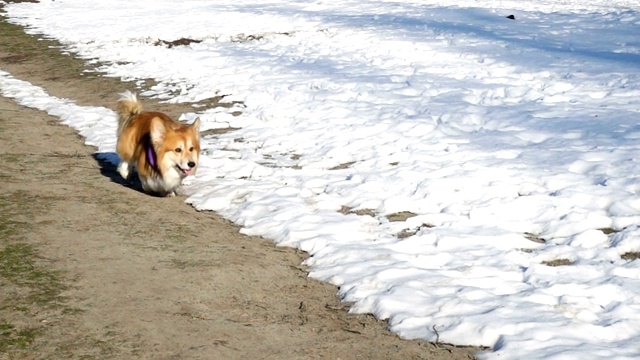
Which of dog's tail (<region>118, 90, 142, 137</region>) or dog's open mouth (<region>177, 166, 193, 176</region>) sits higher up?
dog's tail (<region>118, 90, 142, 137</region>)

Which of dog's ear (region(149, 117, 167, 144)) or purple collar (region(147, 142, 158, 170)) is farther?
purple collar (region(147, 142, 158, 170))

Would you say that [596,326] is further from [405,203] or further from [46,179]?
[46,179]

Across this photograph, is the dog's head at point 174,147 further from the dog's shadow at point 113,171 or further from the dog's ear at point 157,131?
the dog's shadow at point 113,171

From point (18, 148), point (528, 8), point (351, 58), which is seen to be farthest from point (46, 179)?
point (528, 8)

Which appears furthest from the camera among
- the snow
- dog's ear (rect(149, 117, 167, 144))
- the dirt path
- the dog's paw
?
the dog's paw

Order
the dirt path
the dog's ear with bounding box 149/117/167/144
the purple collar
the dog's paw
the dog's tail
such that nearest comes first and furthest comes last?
the dirt path
the dog's ear with bounding box 149/117/167/144
the purple collar
the dog's paw
the dog's tail

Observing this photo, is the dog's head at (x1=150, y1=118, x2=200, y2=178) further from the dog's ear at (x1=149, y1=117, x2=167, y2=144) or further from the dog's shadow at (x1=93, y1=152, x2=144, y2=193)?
the dog's shadow at (x1=93, y1=152, x2=144, y2=193)

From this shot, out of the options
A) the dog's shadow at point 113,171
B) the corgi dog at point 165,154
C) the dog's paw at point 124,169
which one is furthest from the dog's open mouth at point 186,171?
the dog's paw at point 124,169

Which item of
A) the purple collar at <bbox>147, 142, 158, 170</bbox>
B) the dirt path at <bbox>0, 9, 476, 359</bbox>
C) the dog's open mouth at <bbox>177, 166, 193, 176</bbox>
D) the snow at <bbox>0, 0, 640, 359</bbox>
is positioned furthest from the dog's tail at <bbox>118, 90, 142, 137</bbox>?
the dog's open mouth at <bbox>177, 166, 193, 176</bbox>

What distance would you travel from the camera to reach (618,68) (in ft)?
41.9

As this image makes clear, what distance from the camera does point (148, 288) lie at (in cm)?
572

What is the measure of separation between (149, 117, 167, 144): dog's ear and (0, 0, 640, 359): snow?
71 cm

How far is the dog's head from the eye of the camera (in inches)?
309

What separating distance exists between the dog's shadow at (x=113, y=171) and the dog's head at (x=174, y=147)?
0.70m
